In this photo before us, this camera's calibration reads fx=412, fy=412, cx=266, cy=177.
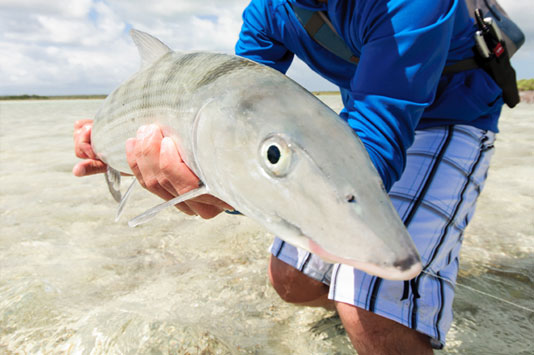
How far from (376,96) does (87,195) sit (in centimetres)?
313

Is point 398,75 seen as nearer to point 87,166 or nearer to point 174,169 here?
point 174,169

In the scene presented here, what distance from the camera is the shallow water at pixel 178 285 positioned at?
1.71 m

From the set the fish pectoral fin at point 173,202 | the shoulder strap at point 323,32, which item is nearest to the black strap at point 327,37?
the shoulder strap at point 323,32

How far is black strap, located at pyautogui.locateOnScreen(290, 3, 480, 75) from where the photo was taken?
171 centimetres

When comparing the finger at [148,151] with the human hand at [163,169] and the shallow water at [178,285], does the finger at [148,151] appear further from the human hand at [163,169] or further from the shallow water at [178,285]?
the shallow water at [178,285]

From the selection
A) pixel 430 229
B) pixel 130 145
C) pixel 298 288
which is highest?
pixel 130 145

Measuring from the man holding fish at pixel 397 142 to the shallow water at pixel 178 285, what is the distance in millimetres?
234

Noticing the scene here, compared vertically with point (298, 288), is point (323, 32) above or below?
above

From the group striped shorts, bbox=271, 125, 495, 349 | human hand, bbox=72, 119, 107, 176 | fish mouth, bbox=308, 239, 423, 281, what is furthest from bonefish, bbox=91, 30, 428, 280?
human hand, bbox=72, 119, 107, 176

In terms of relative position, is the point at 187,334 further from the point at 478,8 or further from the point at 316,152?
the point at 478,8

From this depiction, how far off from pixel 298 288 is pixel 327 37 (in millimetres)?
1183

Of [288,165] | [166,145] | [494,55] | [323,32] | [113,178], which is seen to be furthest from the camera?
[113,178]

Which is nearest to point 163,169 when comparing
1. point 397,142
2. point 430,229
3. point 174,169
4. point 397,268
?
point 174,169

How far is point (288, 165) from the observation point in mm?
901
